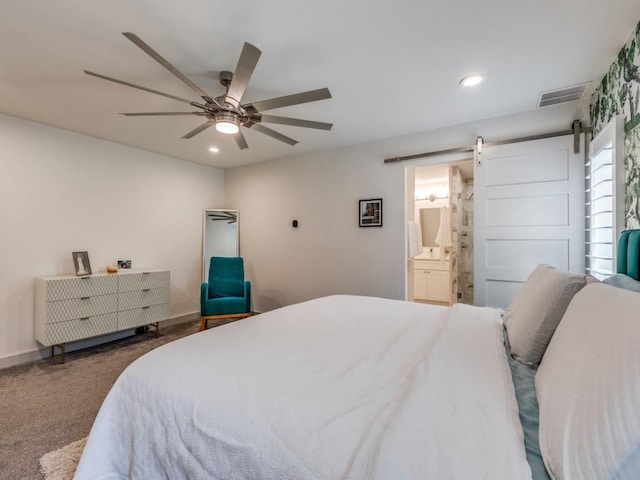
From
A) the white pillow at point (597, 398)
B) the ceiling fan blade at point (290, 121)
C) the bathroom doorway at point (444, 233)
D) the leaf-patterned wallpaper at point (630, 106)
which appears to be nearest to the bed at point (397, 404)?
the white pillow at point (597, 398)

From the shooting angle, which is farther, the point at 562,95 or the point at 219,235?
the point at 219,235

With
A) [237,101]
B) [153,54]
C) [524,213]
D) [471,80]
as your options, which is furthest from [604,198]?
[153,54]

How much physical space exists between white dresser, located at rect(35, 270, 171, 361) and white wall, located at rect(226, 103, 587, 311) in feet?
4.84

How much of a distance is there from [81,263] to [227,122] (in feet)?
8.62

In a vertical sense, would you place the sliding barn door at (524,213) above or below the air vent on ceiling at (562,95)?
below

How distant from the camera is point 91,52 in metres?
1.96

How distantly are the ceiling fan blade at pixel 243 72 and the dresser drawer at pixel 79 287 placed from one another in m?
2.60

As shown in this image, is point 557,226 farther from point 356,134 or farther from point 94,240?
point 94,240

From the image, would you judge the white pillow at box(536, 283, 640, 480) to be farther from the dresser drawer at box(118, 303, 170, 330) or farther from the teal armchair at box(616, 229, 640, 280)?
the dresser drawer at box(118, 303, 170, 330)

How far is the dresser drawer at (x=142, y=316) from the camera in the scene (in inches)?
137

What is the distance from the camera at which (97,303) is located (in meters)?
3.26

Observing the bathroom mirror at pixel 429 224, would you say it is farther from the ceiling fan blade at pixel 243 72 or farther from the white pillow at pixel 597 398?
the white pillow at pixel 597 398

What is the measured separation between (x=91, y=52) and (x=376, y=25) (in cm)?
187

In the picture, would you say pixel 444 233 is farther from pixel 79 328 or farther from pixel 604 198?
pixel 79 328
